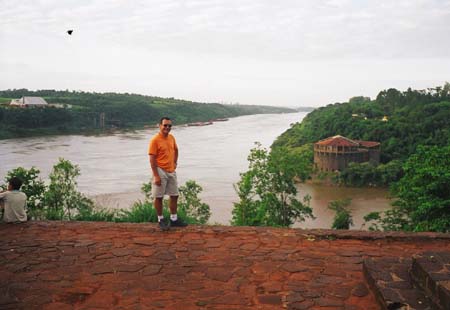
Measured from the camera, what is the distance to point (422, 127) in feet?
115

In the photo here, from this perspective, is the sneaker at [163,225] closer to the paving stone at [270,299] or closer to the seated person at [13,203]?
the seated person at [13,203]

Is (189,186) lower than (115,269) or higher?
lower

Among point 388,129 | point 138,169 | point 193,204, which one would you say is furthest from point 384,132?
point 193,204

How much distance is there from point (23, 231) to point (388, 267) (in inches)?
147

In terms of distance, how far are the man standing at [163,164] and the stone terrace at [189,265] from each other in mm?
377

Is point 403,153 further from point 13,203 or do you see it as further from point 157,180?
point 13,203

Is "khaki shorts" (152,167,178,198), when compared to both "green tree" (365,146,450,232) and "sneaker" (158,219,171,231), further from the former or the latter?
"green tree" (365,146,450,232)

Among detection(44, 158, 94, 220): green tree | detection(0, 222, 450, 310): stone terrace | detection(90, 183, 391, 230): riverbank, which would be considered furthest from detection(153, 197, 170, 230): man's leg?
detection(90, 183, 391, 230): riverbank

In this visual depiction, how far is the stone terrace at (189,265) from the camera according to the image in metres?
3.00

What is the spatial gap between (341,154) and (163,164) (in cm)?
2897

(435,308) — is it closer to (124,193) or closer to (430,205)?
(430,205)

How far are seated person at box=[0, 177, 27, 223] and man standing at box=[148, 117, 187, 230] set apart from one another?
1618mm

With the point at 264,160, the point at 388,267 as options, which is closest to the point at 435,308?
the point at 388,267

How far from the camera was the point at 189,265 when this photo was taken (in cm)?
365
